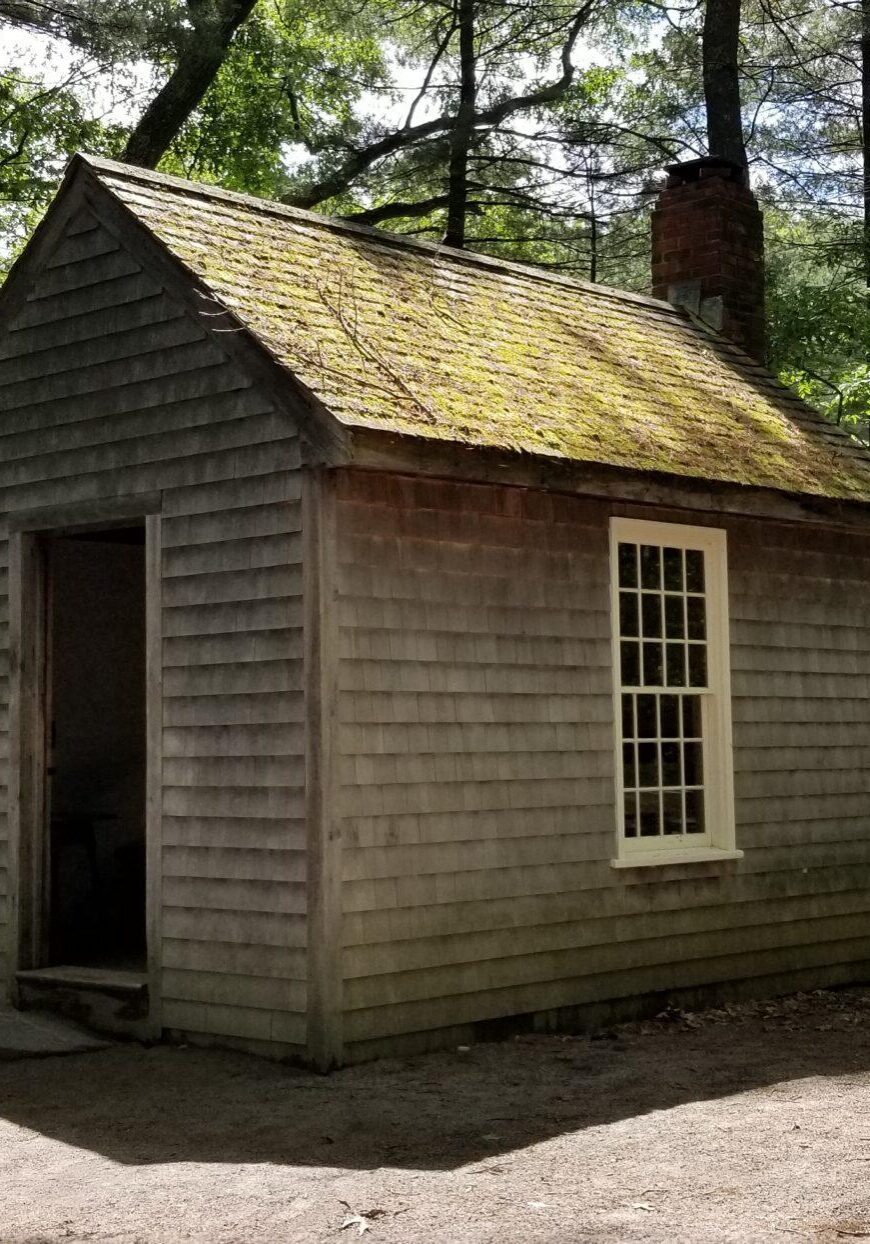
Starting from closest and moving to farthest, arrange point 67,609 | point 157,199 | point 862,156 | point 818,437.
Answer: point 157,199 < point 67,609 < point 818,437 < point 862,156

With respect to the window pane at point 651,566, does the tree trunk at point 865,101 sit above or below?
above

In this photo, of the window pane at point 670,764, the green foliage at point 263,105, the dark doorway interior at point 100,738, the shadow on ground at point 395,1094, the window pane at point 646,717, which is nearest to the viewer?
the shadow on ground at point 395,1094

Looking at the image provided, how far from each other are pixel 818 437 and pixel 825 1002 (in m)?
4.30

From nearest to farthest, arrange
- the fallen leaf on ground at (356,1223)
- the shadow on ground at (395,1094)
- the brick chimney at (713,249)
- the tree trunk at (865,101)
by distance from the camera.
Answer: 1. the fallen leaf on ground at (356,1223)
2. the shadow on ground at (395,1094)
3. the brick chimney at (713,249)
4. the tree trunk at (865,101)

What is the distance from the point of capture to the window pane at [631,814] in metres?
10.3

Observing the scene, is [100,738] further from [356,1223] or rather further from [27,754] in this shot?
[356,1223]

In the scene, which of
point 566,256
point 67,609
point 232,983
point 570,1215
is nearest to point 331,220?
point 67,609

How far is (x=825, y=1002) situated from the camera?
438 inches

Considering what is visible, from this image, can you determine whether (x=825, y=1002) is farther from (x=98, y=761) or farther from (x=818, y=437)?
(x=98, y=761)

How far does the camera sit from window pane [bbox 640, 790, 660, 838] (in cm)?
1038

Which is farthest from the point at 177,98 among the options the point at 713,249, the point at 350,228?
the point at 350,228

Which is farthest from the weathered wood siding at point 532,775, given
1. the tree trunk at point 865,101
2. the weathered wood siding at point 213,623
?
the tree trunk at point 865,101

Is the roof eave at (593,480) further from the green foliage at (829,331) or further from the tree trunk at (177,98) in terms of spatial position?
the tree trunk at (177,98)

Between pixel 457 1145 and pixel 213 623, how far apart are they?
3317mm
